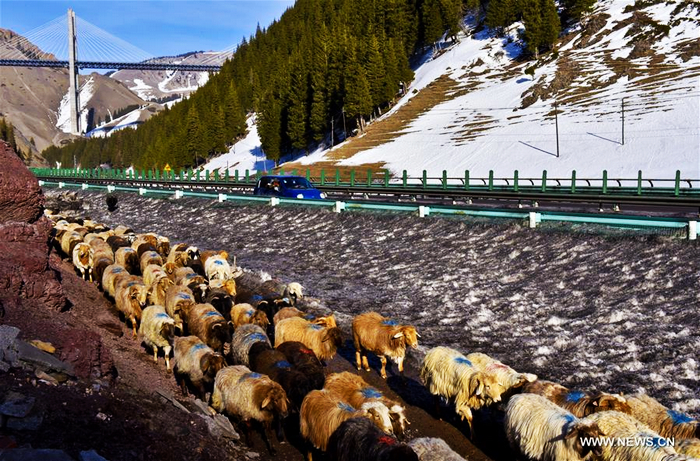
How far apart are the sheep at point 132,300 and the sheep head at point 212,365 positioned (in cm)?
487

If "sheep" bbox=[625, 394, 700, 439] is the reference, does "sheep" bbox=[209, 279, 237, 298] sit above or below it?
above

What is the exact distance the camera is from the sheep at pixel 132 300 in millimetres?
14867

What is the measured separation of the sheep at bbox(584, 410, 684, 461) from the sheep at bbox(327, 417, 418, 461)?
205 cm

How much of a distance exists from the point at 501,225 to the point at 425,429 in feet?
35.0

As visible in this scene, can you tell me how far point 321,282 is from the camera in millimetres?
19359

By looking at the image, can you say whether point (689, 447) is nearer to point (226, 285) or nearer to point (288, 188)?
point (226, 285)

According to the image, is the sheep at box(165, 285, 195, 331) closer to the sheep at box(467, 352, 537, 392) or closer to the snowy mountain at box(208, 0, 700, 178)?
the sheep at box(467, 352, 537, 392)

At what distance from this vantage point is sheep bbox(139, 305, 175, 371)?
1258 cm

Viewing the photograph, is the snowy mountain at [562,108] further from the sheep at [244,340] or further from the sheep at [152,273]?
the sheep at [244,340]

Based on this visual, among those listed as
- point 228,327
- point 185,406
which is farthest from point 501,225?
point 185,406

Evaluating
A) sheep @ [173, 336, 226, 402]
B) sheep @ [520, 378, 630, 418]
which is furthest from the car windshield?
sheep @ [520, 378, 630, 418]

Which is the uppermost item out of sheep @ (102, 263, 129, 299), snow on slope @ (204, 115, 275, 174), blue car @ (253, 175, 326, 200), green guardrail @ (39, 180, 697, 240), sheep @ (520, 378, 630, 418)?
snow on slope @ (204, 115, 275, 174)

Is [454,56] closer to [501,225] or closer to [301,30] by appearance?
[301,30]

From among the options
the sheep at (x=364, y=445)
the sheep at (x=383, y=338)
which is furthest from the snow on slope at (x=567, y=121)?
the sheep at (x=364, y=445)
